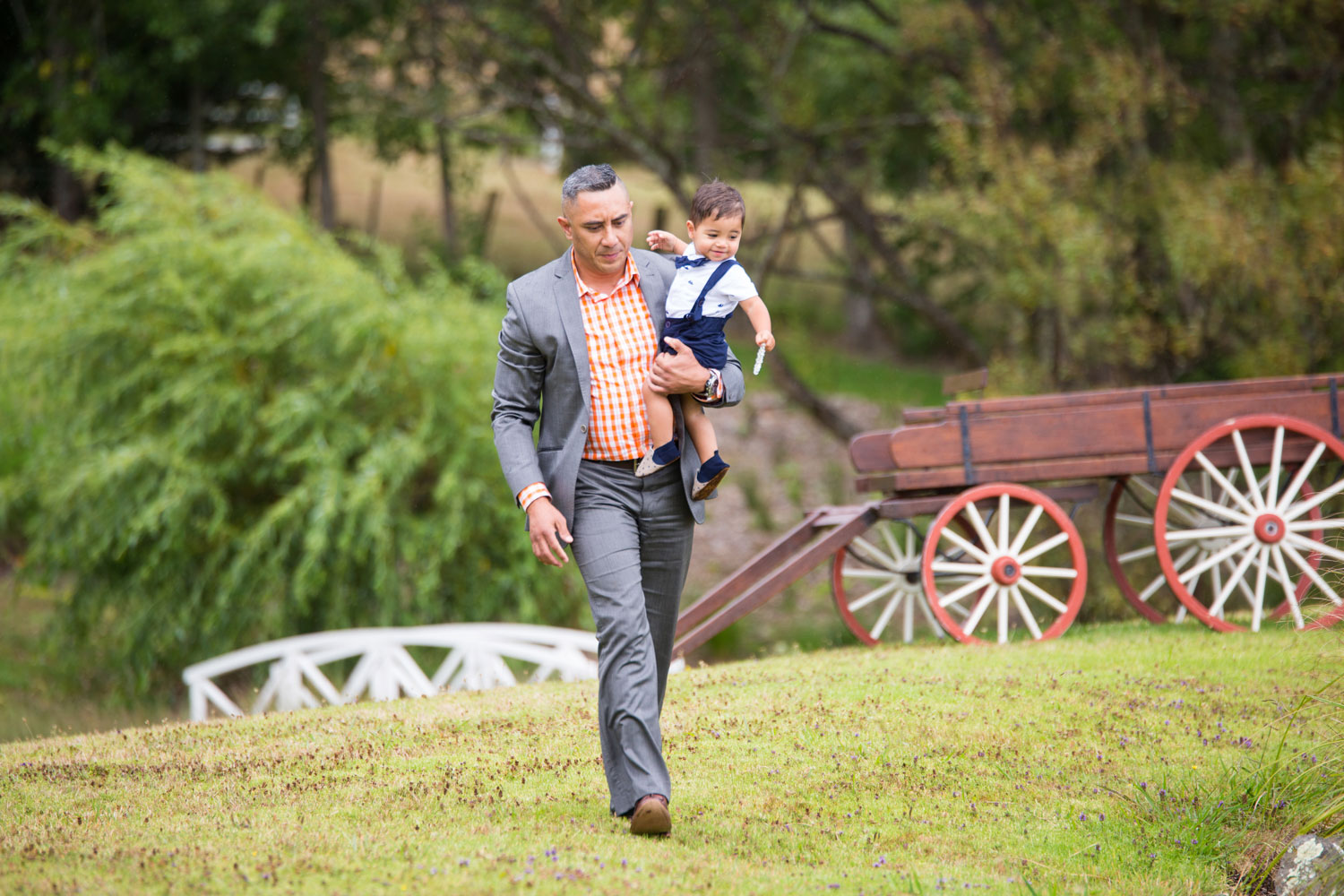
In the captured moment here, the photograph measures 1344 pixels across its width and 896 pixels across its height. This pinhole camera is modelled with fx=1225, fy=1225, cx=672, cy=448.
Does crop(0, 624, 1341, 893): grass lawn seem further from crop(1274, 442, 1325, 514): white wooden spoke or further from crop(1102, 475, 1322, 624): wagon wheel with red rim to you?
crop(1102, 475, 1322, 624): wagon wheel with red rim

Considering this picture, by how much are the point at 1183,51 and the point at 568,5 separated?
325 inches

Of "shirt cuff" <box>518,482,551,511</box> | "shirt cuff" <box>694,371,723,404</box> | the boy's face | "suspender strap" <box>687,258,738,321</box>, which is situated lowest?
"shirt cuff" <box>518,482,551,511</box>

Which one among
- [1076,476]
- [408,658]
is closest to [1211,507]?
[1076,476]

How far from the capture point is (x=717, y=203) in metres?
4.10

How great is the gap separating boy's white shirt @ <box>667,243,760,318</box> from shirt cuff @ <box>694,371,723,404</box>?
0.69 ft

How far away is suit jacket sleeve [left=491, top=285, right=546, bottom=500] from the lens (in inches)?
158

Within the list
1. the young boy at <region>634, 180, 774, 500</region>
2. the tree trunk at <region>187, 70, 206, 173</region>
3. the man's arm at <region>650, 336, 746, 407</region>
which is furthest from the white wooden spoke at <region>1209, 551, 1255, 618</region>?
the tree trunk at <region>187, 70, 206, 173</region>

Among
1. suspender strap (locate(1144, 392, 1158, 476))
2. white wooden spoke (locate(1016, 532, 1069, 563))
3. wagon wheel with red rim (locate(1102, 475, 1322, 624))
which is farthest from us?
wagon wheel with red rim (locate(1102, 475, 1322, 624))

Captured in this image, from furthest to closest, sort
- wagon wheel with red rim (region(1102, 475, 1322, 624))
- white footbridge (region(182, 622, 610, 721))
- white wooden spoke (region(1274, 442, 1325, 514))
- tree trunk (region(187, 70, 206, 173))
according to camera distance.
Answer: tree trunk (region(187, 70, 206, 173))
white footbridge (region(182, 622, 610, 721))
wagon wheel with red rim (region(1102, 475, 1322, 624))
white wooden spoke (region(1274, 442, 1325, 514))

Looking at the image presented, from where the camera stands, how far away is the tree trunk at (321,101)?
65.5 ft

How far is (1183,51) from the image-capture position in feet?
50.8

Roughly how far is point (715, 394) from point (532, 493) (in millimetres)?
712

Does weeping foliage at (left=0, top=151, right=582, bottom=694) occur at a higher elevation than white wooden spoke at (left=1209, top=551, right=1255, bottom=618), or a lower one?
higher

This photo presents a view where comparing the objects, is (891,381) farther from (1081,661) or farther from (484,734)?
(484,734)
